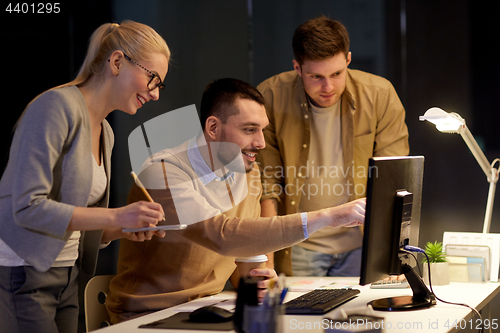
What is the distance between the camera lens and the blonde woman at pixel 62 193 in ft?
4.49

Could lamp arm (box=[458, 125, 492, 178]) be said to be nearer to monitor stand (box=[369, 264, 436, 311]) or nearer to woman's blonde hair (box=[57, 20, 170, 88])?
monitor stand (box=[369, 264, 436, 311])

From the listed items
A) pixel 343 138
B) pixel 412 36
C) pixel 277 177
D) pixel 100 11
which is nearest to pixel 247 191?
pixel 277 177

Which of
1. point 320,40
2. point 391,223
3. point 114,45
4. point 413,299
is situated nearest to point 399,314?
point 413,299

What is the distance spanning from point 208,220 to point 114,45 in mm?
685

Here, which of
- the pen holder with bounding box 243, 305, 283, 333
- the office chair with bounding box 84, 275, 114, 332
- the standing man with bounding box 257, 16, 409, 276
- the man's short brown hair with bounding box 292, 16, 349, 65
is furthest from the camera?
the standing man with bounding box 257, 16, 409, 276

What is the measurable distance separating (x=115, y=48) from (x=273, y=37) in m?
1.42

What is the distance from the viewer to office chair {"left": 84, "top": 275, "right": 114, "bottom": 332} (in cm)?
180

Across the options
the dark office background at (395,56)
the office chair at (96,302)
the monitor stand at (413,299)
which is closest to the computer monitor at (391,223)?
the monitor stand at (413,299)

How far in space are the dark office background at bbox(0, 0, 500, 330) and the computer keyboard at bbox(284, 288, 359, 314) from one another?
53.4 inches

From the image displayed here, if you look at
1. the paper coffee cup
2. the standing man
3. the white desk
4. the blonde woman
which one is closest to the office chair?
the blonde woman

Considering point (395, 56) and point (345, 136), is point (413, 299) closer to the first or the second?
point (345, 136)

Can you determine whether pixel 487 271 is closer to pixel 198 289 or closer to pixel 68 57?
pixel 198 289

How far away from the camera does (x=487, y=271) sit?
210 centimetres

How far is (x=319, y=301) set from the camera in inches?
59.4
